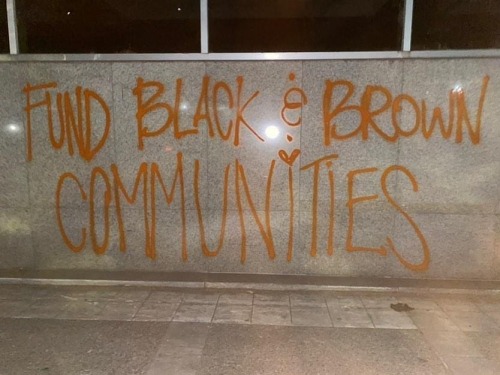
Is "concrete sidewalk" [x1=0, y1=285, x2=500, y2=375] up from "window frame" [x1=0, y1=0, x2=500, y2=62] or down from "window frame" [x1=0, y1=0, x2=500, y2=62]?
down

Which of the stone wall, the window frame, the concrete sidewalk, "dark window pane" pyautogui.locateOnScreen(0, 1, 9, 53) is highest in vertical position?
"dark window pane" pyautogui.locateOnScreen(0, 1, 9, 53)

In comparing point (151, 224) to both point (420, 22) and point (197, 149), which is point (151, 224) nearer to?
point (197, 149)

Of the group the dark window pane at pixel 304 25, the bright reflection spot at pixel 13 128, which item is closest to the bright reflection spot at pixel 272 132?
the dark window pane at pixel 304 25

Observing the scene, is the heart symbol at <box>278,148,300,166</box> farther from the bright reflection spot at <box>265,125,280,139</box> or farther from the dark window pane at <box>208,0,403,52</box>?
the dark window pane at <box>208,0,403,52</box>

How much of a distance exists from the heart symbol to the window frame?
1.02 metres

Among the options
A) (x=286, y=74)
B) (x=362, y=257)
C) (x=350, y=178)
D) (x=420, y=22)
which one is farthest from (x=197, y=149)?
(x=420, y=22)

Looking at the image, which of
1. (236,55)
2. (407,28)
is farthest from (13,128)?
(407,28)

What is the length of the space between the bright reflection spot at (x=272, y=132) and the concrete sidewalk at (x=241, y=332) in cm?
173

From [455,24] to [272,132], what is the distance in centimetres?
231

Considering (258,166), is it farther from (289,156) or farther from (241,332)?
(241,332)

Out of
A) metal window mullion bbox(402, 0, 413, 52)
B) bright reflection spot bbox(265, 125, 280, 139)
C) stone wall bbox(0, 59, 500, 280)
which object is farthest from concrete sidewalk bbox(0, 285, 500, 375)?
metal window mullion bbox(402, 0, 413, 52)

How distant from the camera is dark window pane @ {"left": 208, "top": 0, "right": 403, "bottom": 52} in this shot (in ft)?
17.0

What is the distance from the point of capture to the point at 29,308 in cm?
475

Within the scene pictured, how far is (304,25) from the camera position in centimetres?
522
